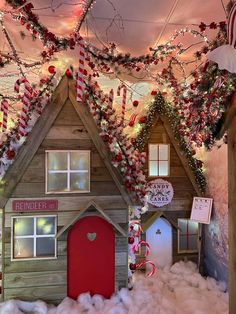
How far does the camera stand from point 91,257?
2.80 metres

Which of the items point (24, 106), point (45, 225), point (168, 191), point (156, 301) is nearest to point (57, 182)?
point (45, 225)

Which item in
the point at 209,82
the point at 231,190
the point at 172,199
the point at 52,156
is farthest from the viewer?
the point at 172,199

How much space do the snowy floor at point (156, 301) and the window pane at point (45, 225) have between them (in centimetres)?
57

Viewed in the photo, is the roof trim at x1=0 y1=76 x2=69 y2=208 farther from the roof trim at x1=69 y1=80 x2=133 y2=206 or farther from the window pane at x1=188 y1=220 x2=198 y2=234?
the window pane at x1=188 y1=220 x2=198 y2=234

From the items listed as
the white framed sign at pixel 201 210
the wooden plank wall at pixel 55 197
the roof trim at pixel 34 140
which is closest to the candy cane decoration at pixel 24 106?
the roof trim at pixel 34 140

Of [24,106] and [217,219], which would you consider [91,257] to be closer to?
[24,106]

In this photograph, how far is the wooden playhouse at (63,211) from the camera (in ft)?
8.74

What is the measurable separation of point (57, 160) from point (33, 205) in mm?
427

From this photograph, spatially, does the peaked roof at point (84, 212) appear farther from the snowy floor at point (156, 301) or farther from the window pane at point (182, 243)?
the window pane at point (182, 243)

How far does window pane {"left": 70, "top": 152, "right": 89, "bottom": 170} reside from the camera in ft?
9.12

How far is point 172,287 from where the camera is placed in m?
3.40

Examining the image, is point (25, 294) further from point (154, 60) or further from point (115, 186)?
point (154, 60)

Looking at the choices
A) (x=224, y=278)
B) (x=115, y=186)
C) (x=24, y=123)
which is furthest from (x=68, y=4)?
(x=224, y=278)

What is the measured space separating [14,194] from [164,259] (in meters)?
2.19
